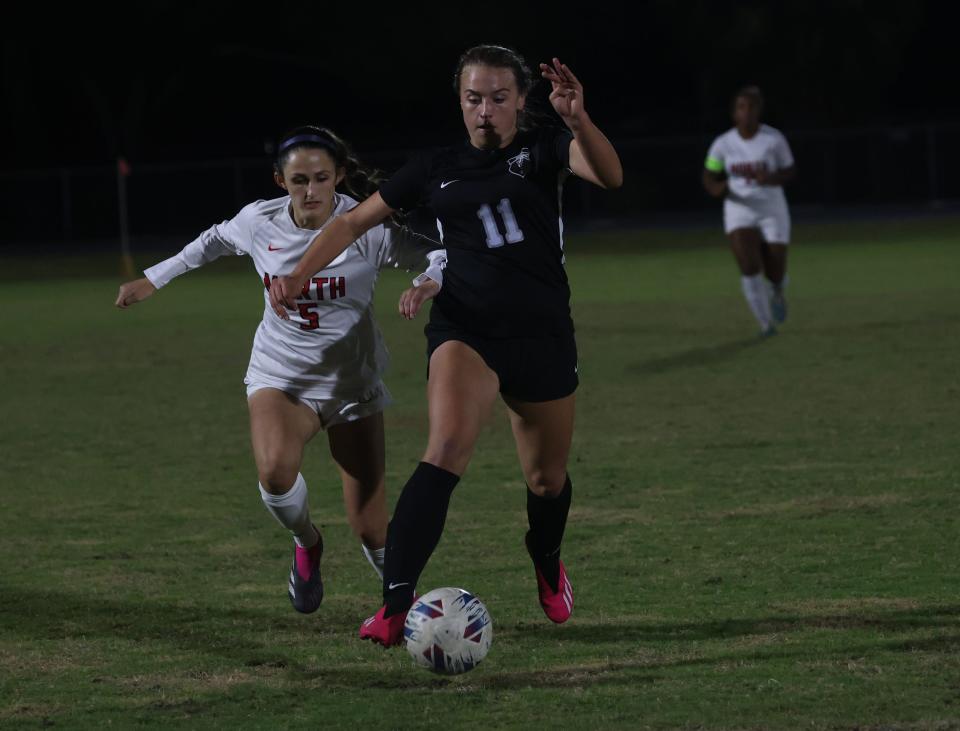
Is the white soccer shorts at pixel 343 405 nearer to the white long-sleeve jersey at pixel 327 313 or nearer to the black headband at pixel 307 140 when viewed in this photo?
the white long-sleeve jersey at pixel 327 313

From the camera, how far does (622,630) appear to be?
6.21 metres

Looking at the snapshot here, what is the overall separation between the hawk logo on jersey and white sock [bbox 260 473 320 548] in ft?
5.02

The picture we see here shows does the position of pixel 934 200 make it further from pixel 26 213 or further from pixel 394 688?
pixel 394 688

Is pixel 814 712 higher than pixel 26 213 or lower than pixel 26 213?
lower

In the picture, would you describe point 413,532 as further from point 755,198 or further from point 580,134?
point 755,198

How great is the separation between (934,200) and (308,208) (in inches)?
1424

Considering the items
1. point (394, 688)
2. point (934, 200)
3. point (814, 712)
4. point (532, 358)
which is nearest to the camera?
point (814, 712)

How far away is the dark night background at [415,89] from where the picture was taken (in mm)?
41562

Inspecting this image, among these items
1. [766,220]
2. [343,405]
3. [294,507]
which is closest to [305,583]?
[294,507]

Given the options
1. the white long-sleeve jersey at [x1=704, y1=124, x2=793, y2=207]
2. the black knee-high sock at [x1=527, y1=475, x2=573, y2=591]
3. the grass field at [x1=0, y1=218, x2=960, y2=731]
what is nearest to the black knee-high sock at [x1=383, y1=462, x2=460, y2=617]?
the grass field at [x1=0, y1=218, x2=960, y2=731]

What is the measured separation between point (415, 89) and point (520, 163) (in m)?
44.3

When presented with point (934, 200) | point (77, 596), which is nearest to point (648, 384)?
point (77, 596)

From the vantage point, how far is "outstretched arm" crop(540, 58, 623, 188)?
5492 mm

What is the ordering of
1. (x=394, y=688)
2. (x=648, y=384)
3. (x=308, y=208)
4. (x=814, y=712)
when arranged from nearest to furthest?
(x=814, y=712), (x=394, y=688), (x=308, y=208), (x=648, y=384)
